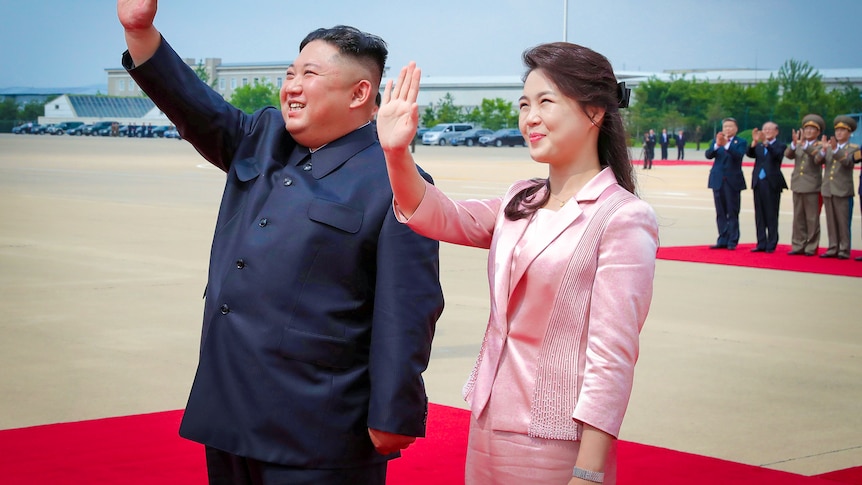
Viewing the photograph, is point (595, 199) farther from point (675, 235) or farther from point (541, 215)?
point (675, 235)

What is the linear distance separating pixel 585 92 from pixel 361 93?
0.68 metres

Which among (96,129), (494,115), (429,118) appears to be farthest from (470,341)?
(96,129)

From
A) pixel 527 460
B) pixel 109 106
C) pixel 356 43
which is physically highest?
pixel 356 43

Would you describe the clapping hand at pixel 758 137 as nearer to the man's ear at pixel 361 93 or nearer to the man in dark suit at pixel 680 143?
the man's ear at pixel 361 93

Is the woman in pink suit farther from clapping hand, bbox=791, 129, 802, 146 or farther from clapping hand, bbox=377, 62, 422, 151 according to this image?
clapping hand, bbox=791, 129, 802, 146

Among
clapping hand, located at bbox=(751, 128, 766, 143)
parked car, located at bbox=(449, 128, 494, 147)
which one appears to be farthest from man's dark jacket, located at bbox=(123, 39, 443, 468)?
parked car, located at bbox=(449, 128, 494, 147)

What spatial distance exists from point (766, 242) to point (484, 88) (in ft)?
240

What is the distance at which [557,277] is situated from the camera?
2.19 metres

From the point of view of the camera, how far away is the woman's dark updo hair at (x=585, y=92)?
7.47 ft

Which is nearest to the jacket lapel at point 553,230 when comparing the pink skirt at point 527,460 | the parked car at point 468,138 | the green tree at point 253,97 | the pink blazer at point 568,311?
the pink blazer at point 568,311

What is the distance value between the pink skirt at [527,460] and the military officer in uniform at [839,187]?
11.7 meters

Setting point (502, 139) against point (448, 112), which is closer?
point (502, 139)

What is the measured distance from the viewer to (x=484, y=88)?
282 ft

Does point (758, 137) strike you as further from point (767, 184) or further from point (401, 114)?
point (401, 114)
